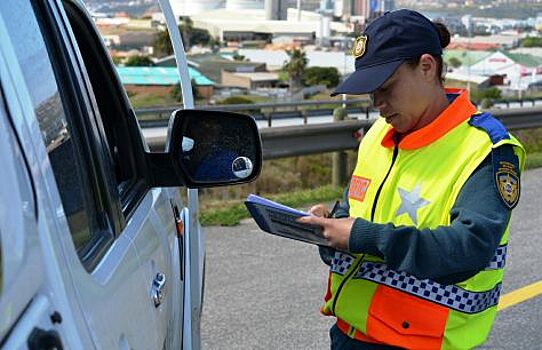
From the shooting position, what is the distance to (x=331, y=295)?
2.62m

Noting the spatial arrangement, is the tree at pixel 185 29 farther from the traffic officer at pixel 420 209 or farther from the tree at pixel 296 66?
the tree at pixel 296 66

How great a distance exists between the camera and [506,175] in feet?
7.66

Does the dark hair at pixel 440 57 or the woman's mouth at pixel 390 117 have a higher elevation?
the dark hair at pixel 440 57

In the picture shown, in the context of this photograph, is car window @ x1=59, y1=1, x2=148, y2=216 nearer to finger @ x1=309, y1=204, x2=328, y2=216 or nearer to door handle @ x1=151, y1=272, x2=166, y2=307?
door handle @ x1=151, y1=272, x2=166, y2=307

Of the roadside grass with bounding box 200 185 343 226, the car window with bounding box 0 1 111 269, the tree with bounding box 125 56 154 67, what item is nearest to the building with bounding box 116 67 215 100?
the tree with bounding box 125 56 154 67

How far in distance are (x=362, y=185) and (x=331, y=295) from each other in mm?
314

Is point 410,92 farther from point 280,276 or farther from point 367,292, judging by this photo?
point 280,276

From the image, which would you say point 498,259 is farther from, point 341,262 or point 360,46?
point 360,46

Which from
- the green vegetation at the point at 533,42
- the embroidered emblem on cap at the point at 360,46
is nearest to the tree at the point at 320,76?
the green vegetation at the point at 533,42

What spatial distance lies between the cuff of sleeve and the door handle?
454 mm

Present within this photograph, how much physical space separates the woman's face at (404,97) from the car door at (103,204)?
66 centimetres

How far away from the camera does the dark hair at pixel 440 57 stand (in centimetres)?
242

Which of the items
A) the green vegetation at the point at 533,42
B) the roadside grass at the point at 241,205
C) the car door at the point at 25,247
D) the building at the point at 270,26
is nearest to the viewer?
the car door at the point at 25,247

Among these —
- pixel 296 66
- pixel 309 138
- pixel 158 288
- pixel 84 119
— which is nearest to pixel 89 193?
pixel 84 119
